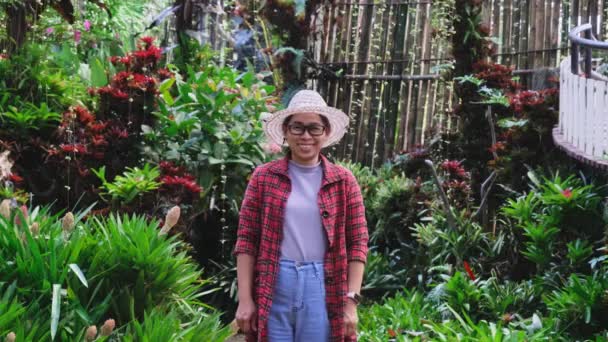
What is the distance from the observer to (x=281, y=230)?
309 centimetres

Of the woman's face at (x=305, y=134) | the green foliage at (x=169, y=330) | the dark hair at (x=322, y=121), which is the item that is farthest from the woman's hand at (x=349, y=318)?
the green foliage at (x=169, y=330)

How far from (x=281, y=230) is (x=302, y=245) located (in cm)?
9

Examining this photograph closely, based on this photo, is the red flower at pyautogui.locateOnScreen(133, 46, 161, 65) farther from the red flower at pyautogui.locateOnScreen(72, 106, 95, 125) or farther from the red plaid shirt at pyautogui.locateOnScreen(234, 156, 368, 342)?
the red plaid shirt at pyautogui.locateOnScreen(234, 156, 368, 342)

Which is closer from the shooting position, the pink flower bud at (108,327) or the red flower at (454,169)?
the pink flower bud at (108,327)

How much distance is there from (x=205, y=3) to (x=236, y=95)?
1835mm

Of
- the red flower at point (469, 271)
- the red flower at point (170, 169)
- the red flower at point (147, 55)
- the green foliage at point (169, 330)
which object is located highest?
the red flower at point (147, 55)

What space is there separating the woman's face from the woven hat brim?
0.08ft

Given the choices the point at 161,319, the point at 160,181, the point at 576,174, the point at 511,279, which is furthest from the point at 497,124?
the point at 161,319

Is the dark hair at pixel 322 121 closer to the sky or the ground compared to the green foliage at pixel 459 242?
closer to the sky

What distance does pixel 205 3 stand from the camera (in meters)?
8.37

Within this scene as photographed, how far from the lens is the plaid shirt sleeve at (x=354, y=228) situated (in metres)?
3.19

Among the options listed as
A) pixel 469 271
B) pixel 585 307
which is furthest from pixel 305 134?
pixel 469 271

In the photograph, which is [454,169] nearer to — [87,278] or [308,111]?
[87,278]

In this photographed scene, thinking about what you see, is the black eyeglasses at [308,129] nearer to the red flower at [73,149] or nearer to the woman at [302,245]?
the woman at [302,245]
